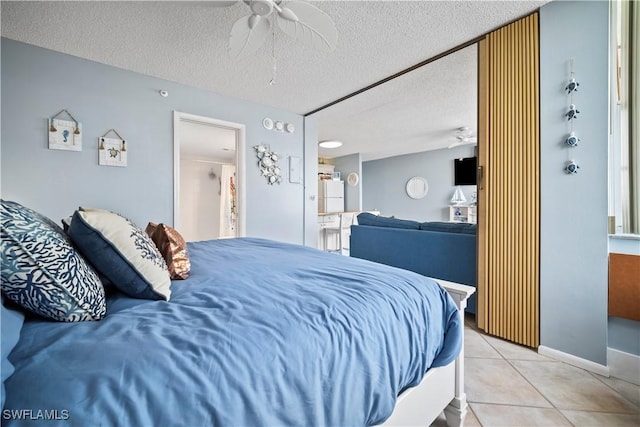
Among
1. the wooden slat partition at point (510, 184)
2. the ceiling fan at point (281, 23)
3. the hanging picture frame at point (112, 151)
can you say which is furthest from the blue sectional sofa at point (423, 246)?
the hanging picture frame at point (112, 151)

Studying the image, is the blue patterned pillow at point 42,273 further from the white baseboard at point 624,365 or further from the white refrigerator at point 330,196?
the white refrigerator at point 330,196

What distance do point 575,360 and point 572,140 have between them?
1427 mm

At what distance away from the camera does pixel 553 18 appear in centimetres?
182

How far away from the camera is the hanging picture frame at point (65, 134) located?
7.78 feet

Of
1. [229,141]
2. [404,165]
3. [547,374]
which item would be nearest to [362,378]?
[547,374]

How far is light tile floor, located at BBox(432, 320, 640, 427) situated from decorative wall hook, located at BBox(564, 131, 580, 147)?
1.44 m

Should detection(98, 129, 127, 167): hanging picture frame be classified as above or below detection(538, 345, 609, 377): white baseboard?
above

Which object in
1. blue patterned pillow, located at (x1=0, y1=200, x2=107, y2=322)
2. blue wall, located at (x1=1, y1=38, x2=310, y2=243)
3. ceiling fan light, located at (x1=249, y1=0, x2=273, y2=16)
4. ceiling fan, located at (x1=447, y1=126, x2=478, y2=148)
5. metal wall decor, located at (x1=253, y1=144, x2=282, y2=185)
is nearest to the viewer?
blue patterned pillow, located at (x1=0, y1=200, x2=107, y2=322)

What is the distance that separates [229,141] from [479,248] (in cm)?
446

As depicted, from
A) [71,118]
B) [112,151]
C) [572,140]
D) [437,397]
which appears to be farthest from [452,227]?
[71,118]

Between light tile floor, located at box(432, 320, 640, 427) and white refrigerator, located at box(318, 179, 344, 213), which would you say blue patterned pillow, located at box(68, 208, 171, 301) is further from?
white refrigerator, located at box(318, 179, 344, 213)

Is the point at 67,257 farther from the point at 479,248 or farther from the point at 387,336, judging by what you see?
the point at 479,248

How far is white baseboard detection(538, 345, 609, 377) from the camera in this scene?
1.63 meters

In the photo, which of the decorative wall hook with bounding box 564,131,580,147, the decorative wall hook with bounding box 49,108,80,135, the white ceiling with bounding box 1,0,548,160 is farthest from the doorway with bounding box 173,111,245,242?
the decorative wall hook with bounding box 564,131,580,147
